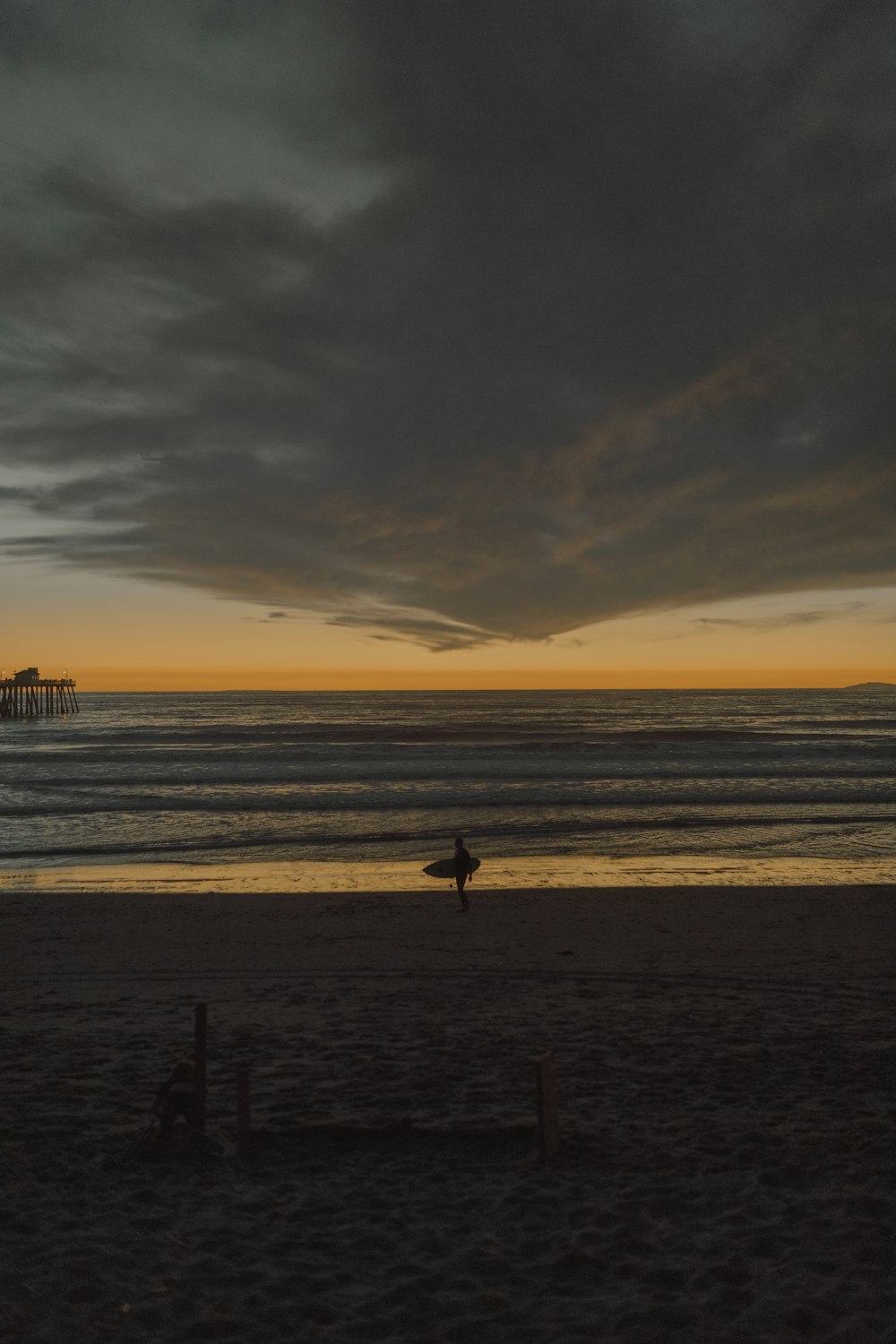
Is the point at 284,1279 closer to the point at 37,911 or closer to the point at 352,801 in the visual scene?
the point at 37,911

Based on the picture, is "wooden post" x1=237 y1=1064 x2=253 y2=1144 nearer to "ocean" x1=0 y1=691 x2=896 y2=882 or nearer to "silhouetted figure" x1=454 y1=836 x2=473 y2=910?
"silhouetted figure" x1=454 y1=836 x2=473 y2=910

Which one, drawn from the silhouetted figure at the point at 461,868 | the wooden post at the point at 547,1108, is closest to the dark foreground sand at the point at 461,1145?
the wooden post at the point at 547,1108

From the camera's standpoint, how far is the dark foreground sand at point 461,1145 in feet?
18.9

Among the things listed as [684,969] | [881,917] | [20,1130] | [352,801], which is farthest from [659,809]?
[20,1130]

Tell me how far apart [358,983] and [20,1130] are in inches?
224

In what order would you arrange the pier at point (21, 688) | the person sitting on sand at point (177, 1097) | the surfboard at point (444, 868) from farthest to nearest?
the pier at point (21, 688) → the surfboard at point (444, 868) → the person sitting on sand at point (177, 1097)

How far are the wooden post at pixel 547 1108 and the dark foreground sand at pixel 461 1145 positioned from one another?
0.64ft

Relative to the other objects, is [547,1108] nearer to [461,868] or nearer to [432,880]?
[461,868]

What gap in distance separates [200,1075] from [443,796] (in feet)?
97.5

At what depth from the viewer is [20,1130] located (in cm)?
827

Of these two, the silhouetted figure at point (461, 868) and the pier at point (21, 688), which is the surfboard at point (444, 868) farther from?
the pier at point (21, 688)

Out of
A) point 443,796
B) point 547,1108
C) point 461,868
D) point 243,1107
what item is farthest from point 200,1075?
point 443,796

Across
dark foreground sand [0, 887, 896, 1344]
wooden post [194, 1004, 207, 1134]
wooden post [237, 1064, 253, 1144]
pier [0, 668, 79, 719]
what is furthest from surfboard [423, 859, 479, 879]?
pier [0, 668, 79, 719]

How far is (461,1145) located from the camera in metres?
8.00
